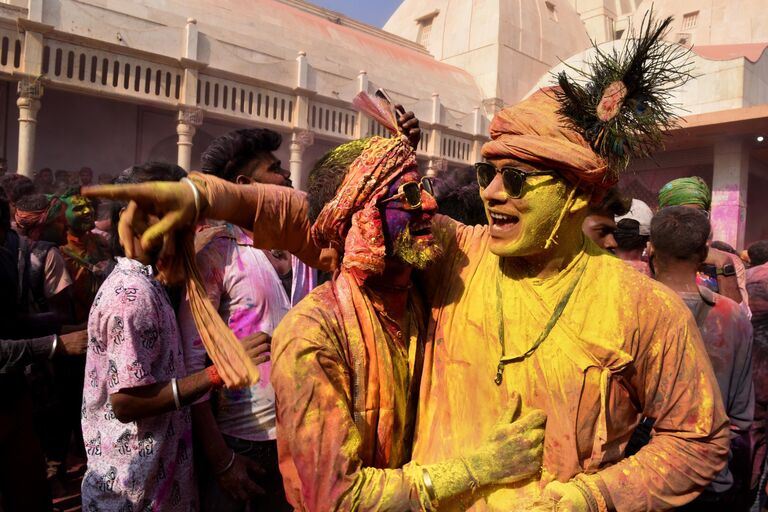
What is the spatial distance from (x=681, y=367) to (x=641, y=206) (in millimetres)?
2862

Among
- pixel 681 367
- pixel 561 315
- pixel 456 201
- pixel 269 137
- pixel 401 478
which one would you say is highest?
pixel 269 137

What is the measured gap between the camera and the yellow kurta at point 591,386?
1.42 m

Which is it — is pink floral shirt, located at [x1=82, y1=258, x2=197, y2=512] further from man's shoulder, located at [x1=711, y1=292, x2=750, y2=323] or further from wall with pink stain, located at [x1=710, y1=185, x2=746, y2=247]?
wall with pink stain, located at [x1=710, y1=185, x2=746, y2=247]

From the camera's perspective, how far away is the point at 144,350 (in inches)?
81.4

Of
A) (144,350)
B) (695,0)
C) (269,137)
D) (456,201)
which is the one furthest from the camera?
(695,0)

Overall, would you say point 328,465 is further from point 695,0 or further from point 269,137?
point 695,0

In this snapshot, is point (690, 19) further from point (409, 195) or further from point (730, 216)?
point (409, 195)

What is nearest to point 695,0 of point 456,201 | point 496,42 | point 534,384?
point 496,42

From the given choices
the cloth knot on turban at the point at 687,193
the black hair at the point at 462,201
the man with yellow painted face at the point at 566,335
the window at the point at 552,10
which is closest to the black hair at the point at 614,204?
the black hair at the point at 462,201

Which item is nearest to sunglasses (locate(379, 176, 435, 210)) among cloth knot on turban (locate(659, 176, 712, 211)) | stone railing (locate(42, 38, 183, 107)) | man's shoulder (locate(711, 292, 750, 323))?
man's shoulder (locate(711, 292, 750, 323))

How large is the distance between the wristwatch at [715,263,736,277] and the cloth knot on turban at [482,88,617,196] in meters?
3.28

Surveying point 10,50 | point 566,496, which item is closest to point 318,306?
point 566,496

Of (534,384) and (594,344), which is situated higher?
(594,344)

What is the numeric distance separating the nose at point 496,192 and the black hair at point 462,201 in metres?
1.32
